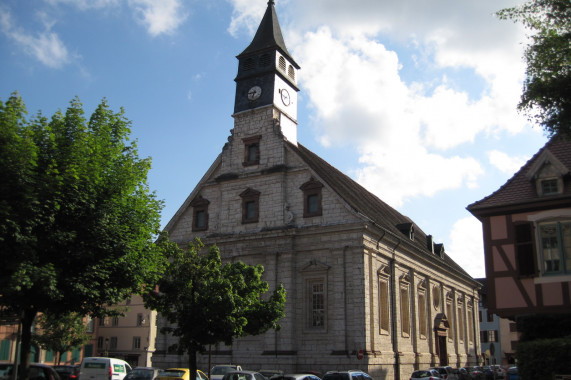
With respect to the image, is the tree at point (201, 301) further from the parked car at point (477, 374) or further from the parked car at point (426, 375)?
the parked car at point (477, 374)

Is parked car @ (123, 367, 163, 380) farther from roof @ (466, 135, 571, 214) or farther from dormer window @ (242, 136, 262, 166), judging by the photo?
dormer window @ (242, 136, 262, 166)

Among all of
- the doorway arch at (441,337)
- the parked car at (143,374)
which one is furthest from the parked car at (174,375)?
the doorway arch at (441,337)

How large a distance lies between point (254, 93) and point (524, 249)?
22.5 m

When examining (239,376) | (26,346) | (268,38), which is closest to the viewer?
(26,346)

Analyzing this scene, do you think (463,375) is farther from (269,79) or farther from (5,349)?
(5,349)

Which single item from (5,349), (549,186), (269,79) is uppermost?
(269,79)

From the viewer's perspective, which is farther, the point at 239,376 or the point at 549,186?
the point at 549,186

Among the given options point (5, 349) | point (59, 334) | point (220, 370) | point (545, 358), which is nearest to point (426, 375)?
point (220, 370)

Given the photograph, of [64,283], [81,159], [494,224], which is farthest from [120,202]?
[494,224]

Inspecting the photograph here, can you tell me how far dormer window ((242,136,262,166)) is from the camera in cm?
3800

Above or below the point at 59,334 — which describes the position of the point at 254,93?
above

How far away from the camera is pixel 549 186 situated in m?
22.6

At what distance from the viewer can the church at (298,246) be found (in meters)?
32.7

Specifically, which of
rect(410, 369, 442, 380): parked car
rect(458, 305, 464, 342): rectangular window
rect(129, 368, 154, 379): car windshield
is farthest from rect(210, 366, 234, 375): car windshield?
A: rect(458, 305, 464, 342): rectangular window
